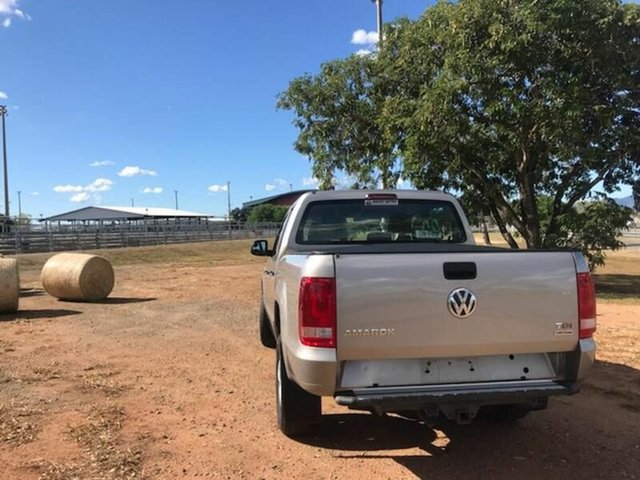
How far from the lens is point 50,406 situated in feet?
18.8

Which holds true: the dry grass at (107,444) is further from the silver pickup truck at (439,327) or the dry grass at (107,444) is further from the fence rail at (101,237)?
the fence rail at (101,237)

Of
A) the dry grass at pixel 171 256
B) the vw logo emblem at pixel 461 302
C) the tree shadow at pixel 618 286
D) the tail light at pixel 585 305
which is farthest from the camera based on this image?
the dry grass at pixel 171 256

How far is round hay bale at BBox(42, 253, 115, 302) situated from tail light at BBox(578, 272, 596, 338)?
1128cm

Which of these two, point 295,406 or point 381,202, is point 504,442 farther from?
point 381,202

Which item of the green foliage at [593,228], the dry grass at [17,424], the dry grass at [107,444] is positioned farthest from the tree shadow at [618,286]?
the dry grass at [17,424]

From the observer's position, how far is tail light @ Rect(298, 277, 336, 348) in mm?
3688

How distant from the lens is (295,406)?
15.1 feet

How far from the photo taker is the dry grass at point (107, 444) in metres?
4.27

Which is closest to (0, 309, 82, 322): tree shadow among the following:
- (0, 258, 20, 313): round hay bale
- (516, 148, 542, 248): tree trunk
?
(0, 258, 20, 313): round hay bale

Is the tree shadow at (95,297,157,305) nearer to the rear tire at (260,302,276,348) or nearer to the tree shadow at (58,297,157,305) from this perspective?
the tree shadow at (58,297,157,305)

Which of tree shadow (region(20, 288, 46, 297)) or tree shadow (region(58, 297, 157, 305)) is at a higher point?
tree shadow (region(20, 288, 46, 297))

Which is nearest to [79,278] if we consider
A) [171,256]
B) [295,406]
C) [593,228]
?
[295,406]

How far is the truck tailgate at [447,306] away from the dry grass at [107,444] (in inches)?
70.3

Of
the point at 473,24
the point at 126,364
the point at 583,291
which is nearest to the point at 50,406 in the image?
the point at 126,364
